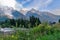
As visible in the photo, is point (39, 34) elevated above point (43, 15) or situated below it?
below

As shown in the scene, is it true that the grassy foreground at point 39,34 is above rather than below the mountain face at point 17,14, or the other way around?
below

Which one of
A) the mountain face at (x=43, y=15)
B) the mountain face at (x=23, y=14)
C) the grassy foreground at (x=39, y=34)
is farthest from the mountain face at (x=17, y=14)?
the grassy foreground at (x=39, y=34)

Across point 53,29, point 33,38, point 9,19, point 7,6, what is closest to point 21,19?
point 9,19

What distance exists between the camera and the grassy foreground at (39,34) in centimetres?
563

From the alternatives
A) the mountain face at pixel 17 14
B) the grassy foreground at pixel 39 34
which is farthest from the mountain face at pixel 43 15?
the grassy foreground at pixel 39 34

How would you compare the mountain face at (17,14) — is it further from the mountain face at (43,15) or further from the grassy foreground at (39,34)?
the grassy foreground at (39,34)

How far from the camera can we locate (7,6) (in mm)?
9273

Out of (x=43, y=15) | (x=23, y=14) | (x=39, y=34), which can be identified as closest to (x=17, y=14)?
(x=23, y=14)

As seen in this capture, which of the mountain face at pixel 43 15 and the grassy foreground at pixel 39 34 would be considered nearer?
the grassy foreground at pixel 39 34

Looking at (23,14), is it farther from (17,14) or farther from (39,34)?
(39,34)

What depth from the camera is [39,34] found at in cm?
615

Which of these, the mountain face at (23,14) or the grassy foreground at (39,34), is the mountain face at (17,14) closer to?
the mountain face at (23,14)

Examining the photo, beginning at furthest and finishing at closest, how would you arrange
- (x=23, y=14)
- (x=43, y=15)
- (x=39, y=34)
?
(x=23, y=14), (x=43, y=15), (x=39, y=34)

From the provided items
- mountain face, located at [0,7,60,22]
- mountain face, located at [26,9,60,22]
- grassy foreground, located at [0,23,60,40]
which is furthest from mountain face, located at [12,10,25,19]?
grassy foreground, located at [0,23,60,40]
